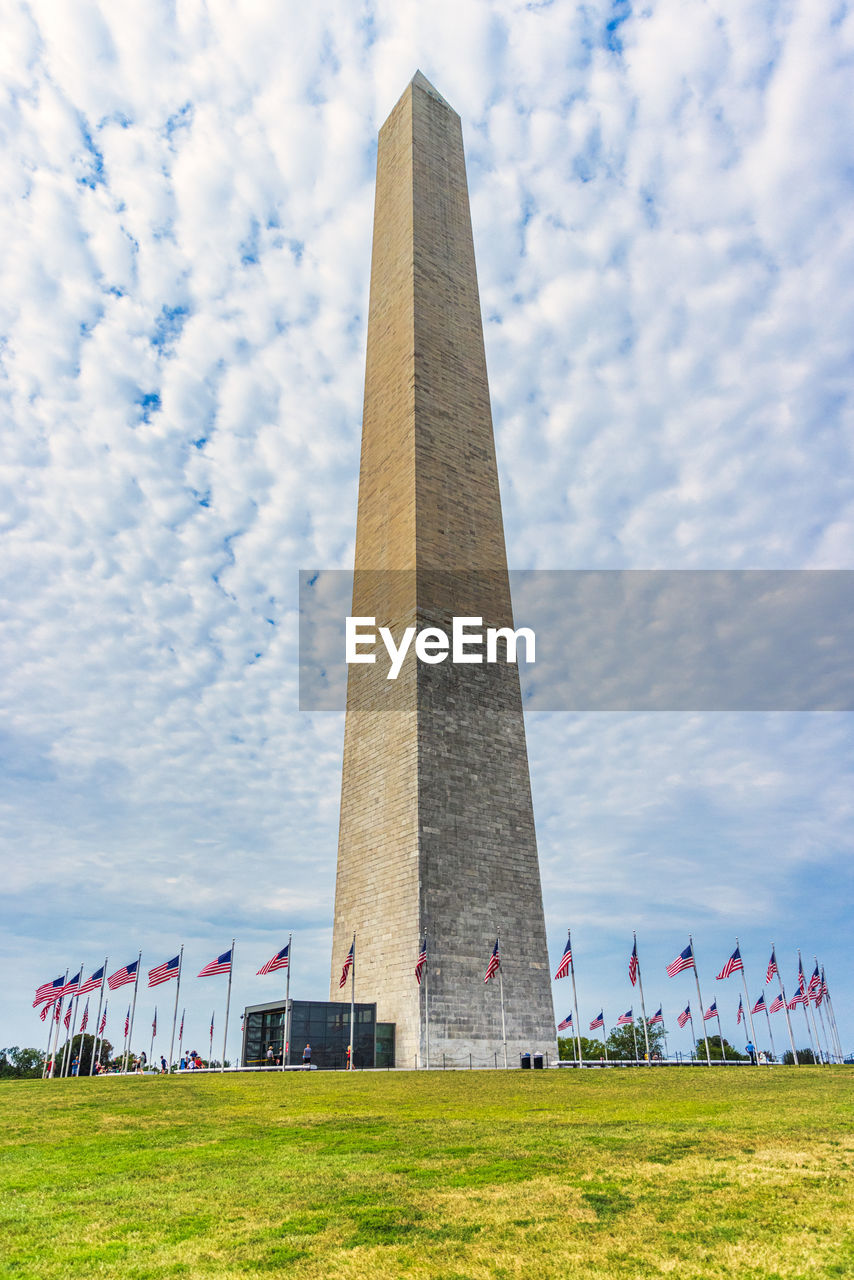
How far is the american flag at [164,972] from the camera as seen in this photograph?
98.1ft

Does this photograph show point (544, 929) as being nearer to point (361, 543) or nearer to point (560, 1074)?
point (560, 1074)

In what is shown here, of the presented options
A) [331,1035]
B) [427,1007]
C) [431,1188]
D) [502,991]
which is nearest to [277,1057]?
[331,1035]

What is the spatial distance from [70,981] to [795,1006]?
34.6 m

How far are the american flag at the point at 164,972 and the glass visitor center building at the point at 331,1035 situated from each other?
3.59 metres

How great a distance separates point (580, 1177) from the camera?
32.9ft

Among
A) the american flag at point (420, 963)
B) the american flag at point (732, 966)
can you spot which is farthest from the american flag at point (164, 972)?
the american flag at point (732, 966)

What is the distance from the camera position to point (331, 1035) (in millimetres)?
28875

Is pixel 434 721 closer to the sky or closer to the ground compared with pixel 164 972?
closer to the sky

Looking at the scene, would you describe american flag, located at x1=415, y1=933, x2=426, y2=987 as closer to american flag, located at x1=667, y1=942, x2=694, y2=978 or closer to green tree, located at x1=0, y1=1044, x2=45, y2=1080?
american flag, located at x1=667, y1=942, x2=694, y2=978

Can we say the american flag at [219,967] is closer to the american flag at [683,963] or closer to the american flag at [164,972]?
the american flag at [164,972]

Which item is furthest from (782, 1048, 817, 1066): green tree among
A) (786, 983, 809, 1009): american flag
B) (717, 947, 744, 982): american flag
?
(717, 947, 744, 982): american flag

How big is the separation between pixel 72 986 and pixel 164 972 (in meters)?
4.39

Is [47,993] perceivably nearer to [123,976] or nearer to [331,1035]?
[123,976]

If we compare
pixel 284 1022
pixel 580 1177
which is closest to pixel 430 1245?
pixel 580 1177
